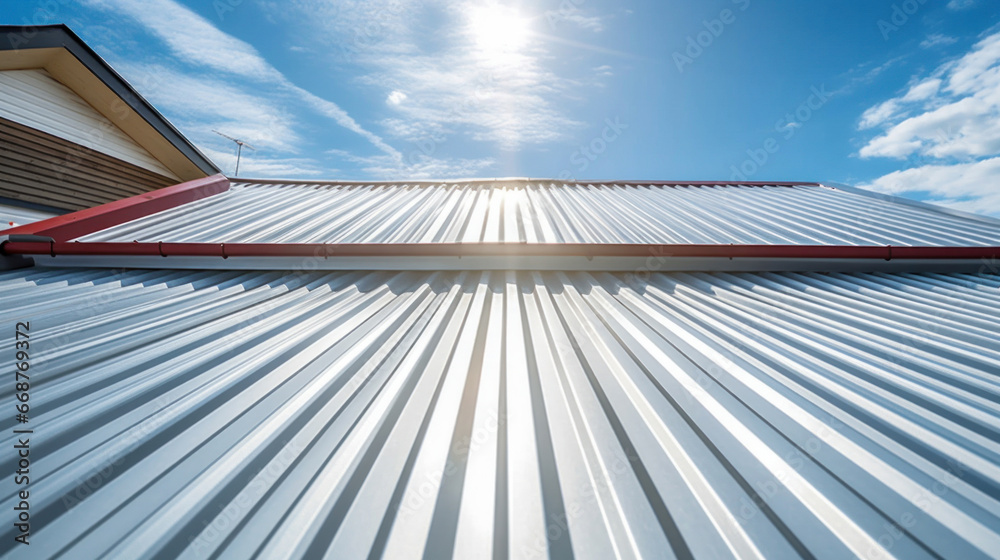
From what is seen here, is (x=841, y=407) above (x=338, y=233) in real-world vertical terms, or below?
below

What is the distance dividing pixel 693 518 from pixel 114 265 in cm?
498

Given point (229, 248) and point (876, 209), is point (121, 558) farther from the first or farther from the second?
point (876, 209)

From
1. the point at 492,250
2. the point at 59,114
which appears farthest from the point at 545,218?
the point at 59,114

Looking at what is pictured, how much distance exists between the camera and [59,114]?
6.80 meters

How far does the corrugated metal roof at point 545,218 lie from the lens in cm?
405

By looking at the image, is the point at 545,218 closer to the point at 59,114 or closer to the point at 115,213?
the point at 115,213

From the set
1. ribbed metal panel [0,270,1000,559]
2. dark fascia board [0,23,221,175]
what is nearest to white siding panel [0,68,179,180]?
dark fascia board [0,23,221,175]

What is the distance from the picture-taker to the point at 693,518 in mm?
1198

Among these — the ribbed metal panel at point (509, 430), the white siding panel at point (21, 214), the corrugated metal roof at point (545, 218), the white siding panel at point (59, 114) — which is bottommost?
the ribbed metal panel at point (509, 430)

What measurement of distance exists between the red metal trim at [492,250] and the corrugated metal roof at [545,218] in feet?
1.19

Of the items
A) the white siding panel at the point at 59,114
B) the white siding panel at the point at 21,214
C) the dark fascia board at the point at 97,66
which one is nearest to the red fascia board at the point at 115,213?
the white siding panel at the point at 21,214

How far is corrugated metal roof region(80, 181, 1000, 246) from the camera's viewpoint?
4.05 m

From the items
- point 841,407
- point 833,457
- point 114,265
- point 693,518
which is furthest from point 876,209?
point 114,265

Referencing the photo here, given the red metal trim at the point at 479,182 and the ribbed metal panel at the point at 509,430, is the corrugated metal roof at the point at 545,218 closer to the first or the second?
the red metal trim at the point at 479,182
